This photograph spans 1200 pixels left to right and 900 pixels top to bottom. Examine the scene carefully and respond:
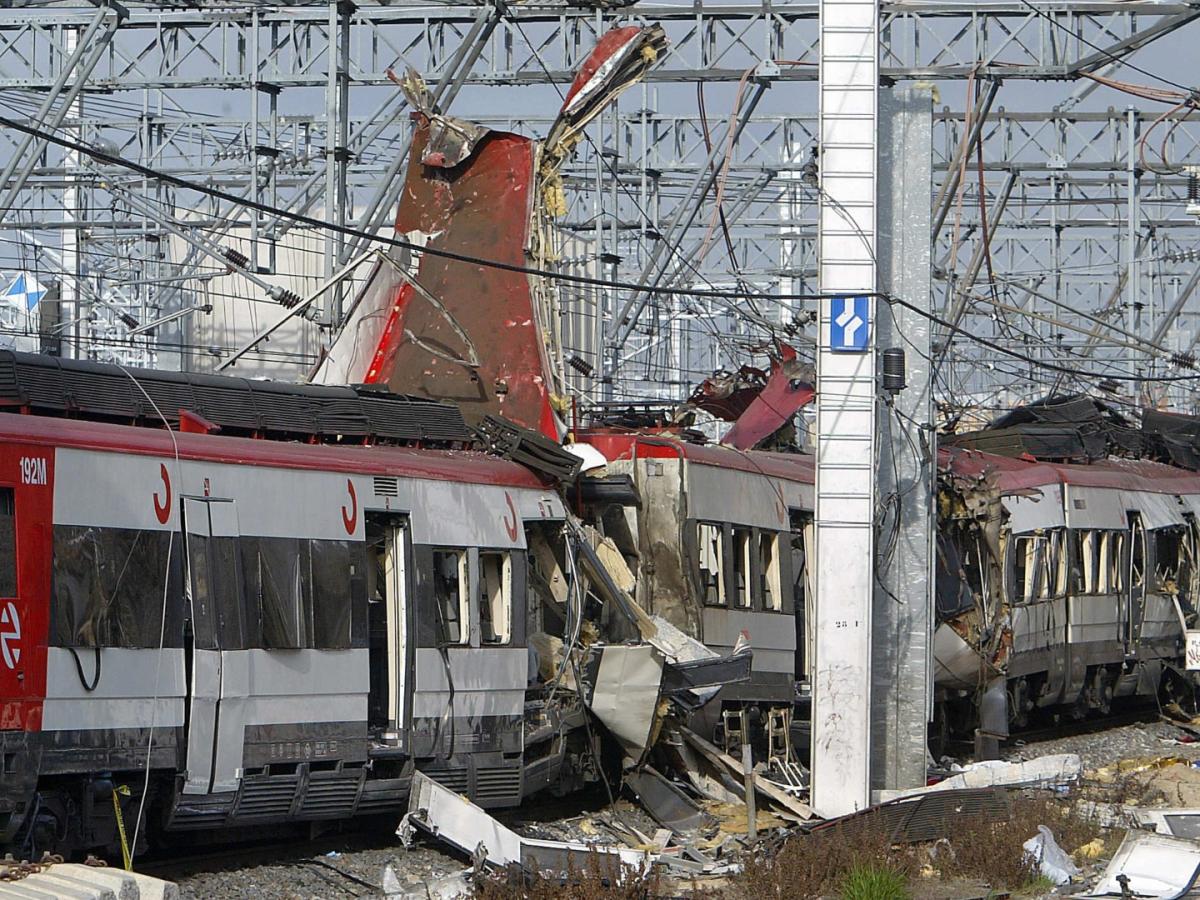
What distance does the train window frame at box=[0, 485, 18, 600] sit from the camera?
38.9ft

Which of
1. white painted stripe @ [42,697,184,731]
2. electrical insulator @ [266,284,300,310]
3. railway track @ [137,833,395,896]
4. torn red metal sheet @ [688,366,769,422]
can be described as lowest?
railway track @ [137,833,395,896]

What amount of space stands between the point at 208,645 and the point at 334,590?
1.37 meters

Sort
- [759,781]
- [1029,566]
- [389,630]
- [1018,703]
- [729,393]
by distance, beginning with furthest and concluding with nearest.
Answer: [729,393]
[1018,703]
[1029,566]
[759,781]
[389,630]

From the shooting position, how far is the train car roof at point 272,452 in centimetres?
1235

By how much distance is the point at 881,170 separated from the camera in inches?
713

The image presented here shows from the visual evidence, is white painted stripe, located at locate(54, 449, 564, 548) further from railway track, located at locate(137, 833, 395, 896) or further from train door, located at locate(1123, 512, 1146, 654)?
train door, located at locate(1123, 512, 1146, 654)

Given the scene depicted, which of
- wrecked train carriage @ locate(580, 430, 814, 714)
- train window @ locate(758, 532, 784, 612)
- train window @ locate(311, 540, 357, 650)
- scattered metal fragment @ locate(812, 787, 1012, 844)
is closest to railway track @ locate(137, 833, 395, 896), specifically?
train window @ locate(311, 540, 357, 650)

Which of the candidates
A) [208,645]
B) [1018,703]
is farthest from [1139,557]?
[208,645]

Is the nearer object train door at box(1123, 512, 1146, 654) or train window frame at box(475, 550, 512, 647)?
train window frame at box(475, 550, 512, 647)

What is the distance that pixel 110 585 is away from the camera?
12500 millimetres

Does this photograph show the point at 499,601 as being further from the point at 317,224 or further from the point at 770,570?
the point at 770,570

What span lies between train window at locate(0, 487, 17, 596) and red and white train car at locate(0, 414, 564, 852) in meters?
0.01

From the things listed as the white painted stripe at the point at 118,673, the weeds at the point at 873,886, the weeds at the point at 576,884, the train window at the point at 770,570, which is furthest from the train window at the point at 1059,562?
the white painted stripe at the point at 118,673

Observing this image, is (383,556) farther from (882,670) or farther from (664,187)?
(664,187)
